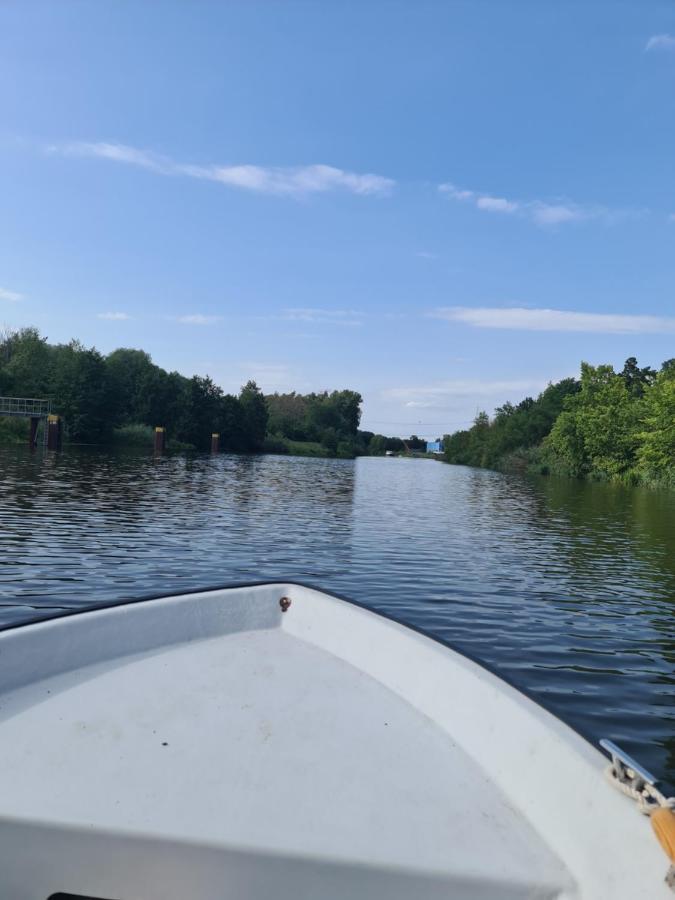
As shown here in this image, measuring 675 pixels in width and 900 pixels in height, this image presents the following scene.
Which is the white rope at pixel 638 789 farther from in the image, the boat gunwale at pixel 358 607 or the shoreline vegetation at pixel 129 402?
the shoreline vegetation at pixel 129 402

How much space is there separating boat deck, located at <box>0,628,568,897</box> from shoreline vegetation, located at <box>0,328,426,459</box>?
59.1 meters

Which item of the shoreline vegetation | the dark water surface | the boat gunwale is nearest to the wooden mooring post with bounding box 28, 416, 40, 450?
the shoreline vegetation

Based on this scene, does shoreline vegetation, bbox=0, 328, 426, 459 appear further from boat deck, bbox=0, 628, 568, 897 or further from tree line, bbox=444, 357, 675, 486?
boat deck, bbox=0, 628, 568, 897

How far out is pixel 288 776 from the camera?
2465mm

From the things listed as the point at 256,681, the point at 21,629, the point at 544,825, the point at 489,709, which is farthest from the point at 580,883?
the point at 21,629

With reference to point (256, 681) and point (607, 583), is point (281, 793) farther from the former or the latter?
point (607, 583)

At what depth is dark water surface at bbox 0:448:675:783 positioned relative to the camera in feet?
21.0

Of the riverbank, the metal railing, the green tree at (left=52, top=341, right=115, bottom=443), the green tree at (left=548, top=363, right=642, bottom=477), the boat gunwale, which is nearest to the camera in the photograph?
the boat gunwale

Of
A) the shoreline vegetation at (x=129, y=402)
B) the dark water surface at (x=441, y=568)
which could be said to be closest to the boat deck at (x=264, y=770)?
the dark water surface at (x=441, y=568)

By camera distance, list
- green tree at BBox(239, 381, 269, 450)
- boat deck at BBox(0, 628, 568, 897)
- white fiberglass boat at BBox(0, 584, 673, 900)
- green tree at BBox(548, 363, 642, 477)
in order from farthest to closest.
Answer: green tree at BBox(239, 381, 269, 450)
green tree at BBox(548, 363, 642, 477)
boat deck at BBox(0, 628, 568, 897)
white fiberglass boat at BBox(0, 584, 673, 900)

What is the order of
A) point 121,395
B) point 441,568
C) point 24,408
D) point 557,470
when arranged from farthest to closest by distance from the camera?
point 121,395, point 557,470, point 24,408, point 441,568

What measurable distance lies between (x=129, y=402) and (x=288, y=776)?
83.3 m

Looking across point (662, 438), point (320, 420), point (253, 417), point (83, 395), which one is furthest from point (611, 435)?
point (320, 420)

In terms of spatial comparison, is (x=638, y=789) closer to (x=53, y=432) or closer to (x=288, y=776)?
(x=288, y=776)
